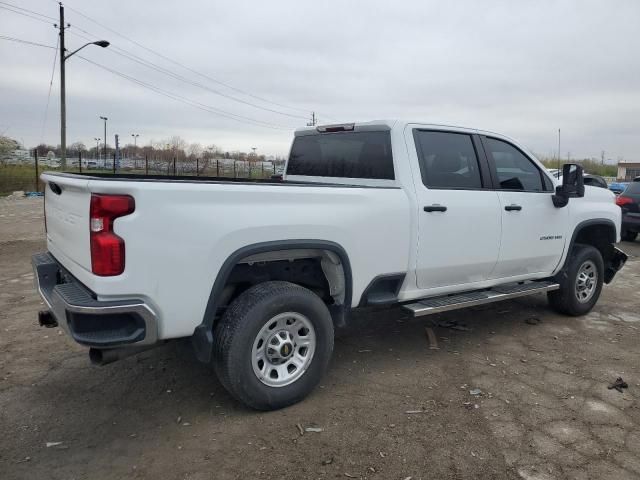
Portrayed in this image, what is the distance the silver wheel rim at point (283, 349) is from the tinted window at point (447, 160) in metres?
1.59

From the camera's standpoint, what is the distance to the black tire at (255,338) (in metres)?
3.26

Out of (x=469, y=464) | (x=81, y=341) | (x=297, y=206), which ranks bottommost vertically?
(x=469, y=464)

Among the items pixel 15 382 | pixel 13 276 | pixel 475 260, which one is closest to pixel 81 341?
pixel 15 382

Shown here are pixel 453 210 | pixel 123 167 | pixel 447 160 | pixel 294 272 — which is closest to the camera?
pixel 294 272

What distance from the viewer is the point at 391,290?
4.21 m

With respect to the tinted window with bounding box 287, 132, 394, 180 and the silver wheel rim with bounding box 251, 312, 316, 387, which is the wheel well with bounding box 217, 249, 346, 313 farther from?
Result: the tinted window with bounding box 287, 132, 394, 180

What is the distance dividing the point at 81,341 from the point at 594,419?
10.9 ft

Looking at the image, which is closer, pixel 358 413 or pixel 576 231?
pixel 358 413

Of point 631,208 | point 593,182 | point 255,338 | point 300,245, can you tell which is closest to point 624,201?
point 631,208

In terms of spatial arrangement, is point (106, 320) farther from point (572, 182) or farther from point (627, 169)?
point (627, 169)

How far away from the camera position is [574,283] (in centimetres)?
577

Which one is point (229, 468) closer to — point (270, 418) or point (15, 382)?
point (270, 418)

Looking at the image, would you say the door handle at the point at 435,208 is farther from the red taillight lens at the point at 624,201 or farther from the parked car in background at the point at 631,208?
the red taillight lens at the point at 624,201

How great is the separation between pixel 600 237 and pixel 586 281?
1.93 feet
